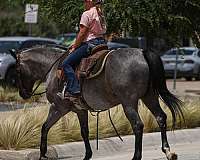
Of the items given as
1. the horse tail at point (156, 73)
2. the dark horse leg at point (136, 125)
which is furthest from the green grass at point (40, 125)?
the horse tail at point (156, 73)

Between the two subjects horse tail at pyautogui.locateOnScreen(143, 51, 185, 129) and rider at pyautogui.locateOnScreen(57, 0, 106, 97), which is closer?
horse tail at pyautogui.locateOnScreen(143, 51, 185, 129)

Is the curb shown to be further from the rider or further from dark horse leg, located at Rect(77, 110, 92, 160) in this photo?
the rider

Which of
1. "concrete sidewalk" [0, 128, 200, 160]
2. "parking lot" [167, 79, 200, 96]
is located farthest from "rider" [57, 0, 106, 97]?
"parking lot" [167, 79, 200, 96]

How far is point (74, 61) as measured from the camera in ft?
30.7

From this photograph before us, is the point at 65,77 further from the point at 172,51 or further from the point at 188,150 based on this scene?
the point at 172,51

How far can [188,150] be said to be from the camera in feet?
38.2

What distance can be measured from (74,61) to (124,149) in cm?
286

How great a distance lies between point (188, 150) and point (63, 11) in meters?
7.05

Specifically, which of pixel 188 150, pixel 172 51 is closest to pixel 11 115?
pixel 188 150

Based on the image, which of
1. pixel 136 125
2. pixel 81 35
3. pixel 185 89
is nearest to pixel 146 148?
pixel 136 125

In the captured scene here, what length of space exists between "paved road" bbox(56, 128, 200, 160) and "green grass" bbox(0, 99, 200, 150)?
30 centimetres

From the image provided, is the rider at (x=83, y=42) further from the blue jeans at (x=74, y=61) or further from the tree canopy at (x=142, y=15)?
the tree canopy at (x=142, y=15)

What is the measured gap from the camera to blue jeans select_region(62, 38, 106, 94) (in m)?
9.29

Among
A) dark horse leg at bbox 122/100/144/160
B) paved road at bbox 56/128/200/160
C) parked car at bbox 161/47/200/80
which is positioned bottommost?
parked car at bbox 161/47/200/80
